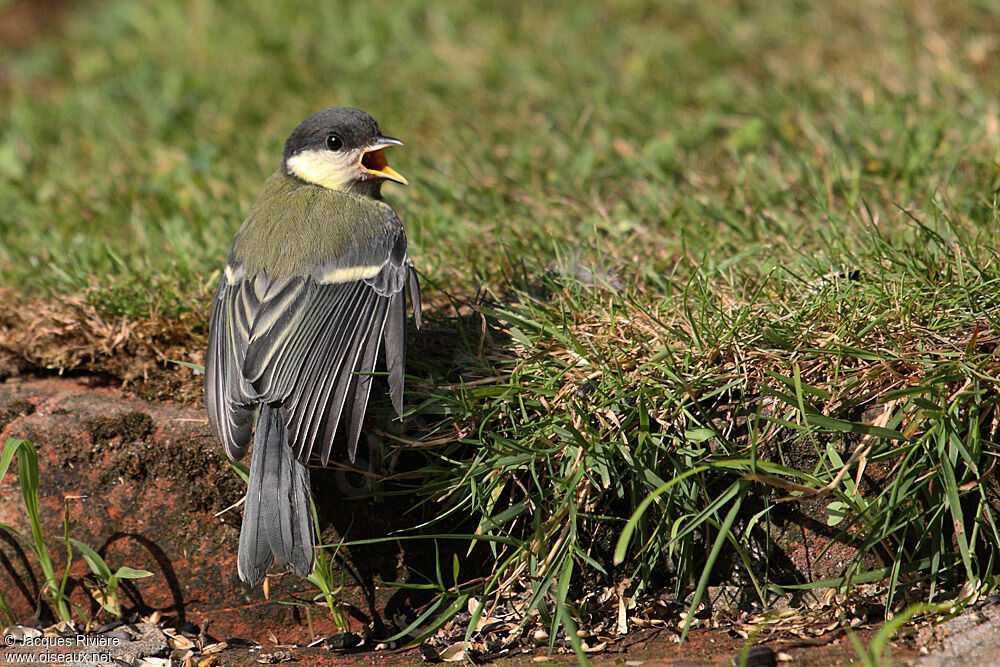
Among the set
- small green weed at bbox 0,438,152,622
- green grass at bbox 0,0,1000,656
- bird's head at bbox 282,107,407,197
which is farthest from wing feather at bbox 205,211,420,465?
small green weed at bbox 0,438,152,622

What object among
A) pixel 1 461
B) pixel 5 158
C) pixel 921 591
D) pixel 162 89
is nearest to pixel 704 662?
pixel 921 591

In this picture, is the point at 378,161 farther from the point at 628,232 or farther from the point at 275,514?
the point at 275,514

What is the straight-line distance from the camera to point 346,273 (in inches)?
106

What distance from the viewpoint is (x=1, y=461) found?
7.74 ft

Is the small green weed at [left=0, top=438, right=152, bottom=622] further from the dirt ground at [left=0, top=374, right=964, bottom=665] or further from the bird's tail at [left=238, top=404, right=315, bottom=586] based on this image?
the bird's tail at [left=238, top=404, right=315, bottom=586]

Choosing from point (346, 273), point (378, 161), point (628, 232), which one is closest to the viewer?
point (346, 273)

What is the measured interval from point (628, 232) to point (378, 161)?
0.96m

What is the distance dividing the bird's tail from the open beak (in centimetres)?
99

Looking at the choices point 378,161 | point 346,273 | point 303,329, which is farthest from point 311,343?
point 378,161

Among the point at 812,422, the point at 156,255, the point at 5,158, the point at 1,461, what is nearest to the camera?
the point at 812,422

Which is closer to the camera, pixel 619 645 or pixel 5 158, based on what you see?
pixel 619 645

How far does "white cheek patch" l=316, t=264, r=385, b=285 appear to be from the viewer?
2674 mm

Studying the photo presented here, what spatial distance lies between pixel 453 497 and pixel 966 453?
4.08ft

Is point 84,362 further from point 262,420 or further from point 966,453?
point 966,453
